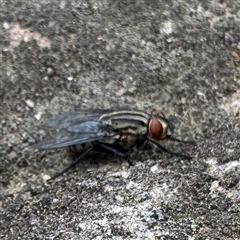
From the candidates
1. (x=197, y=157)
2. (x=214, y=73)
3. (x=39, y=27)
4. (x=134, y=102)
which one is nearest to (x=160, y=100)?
(x=134, y=102)

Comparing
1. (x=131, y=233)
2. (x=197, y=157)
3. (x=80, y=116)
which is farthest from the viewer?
(x=80, y=116)

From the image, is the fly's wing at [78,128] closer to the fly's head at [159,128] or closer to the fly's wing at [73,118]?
the fly's wing at [73,118]

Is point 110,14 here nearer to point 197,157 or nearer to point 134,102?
point 134,102

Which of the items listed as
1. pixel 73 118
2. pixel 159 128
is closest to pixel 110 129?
pixel 73 118

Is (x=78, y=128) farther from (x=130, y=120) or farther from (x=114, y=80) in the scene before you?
(x=114, y=80)

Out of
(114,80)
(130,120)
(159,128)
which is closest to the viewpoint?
(159,128)

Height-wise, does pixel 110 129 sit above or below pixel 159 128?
below

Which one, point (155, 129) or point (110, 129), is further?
point (110, 129)
